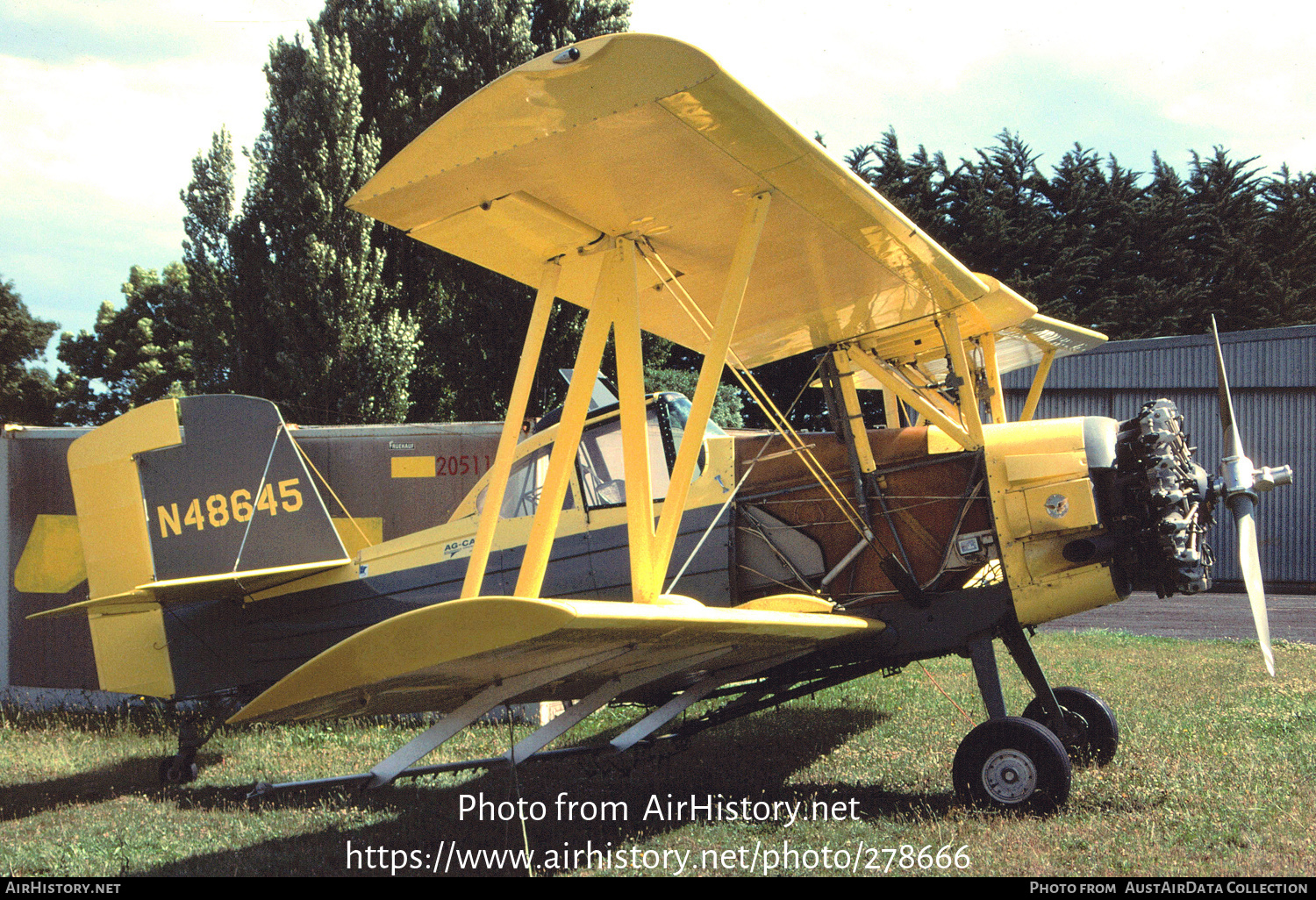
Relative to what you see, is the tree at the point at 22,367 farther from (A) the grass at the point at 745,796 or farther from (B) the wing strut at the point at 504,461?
(B) the wing strut at the point at 504,461

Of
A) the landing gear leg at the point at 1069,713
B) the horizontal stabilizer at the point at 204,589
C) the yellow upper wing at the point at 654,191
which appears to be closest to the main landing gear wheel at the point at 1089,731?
the landing gear leg at the point at 1069,713

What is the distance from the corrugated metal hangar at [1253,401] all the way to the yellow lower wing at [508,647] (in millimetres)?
14666

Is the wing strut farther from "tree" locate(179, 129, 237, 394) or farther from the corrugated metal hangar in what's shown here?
the corrugated metal hangar

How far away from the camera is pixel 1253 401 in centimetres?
1661

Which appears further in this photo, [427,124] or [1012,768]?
[427,124]

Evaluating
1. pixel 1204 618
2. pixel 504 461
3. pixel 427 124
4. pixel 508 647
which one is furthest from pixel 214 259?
pixel 1204 618

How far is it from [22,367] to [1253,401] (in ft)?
112

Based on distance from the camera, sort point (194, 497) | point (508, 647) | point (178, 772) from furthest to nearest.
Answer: point (194, 497) → point (178, 772) → point (508, 647)

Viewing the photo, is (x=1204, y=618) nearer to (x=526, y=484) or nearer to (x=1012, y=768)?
(x=1012, y=768)

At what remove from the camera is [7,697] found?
313 inches

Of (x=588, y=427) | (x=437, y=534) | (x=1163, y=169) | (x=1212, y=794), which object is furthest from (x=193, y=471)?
(x=1163, y=169)

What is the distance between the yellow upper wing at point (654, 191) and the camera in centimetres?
313

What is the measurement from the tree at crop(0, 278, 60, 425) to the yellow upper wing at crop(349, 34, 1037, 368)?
28721 mm

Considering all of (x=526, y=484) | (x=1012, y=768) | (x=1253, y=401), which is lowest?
(x=1012, y=768)
